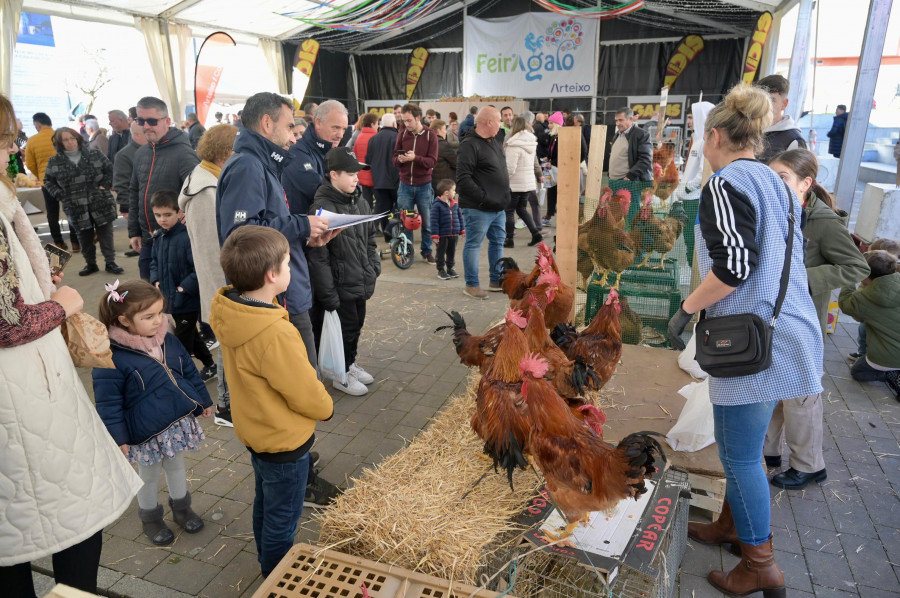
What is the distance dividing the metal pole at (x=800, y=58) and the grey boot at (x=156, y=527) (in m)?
10.3

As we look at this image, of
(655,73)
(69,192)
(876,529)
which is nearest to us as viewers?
(876,529)

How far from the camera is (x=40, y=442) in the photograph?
1.78 m

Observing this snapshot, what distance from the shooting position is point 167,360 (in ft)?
9.32

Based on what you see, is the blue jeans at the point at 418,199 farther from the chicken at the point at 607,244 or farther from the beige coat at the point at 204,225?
the beige coat at the point at 204,225

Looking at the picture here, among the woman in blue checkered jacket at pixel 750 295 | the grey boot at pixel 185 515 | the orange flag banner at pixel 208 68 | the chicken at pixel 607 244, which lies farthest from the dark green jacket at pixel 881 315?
the orange flag banner at pixel 208 68

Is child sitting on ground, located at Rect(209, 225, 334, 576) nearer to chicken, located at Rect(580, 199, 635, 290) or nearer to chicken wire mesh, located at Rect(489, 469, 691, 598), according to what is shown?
chicken wire mesh, located at Rect(489, 469, 691, 598)

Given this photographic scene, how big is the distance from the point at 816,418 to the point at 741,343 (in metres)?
1.51

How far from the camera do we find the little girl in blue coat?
103 inches

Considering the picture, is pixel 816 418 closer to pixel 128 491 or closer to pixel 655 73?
pixel 128 491

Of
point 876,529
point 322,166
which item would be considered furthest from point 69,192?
point 876,529

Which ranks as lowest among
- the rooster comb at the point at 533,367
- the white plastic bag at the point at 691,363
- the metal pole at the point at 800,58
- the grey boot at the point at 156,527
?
the grey boot at the point at 156,527

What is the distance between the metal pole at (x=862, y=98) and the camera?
6.40m

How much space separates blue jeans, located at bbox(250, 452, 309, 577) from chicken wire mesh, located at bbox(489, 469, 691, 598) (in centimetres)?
96

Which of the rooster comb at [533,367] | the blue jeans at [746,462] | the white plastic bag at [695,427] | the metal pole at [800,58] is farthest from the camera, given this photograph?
the metal pole at [800,58]
